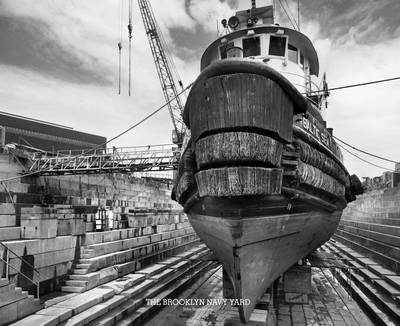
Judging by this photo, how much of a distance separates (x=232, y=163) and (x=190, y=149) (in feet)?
5.91

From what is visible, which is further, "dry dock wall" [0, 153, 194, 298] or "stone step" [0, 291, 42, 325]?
"dry dock wall" [0, 153, 194, 298]

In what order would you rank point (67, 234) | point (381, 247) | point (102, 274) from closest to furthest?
point (67, 234), point (102, 274), point (381, 247)

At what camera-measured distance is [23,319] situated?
6363 millimetres

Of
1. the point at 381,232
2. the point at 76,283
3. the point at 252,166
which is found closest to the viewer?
the point at 252,166

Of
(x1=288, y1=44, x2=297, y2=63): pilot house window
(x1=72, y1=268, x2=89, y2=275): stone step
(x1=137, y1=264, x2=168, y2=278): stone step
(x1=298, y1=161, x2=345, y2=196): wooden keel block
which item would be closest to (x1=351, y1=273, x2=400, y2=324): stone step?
(x1=298, y1=161, x2=345, y2=196): wooden keel block

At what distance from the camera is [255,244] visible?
595cm

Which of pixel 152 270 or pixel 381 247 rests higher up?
pixel 381 247

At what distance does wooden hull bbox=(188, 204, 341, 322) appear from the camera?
574 centimetres

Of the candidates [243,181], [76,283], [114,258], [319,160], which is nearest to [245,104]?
[243,181]

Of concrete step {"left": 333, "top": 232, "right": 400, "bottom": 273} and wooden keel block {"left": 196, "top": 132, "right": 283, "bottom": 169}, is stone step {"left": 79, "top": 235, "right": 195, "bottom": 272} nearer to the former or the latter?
wooden keel block {"left": 196, "top": 132, "right": 283, "bottom": 169}

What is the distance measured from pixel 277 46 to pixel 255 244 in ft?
Answer: 21.3

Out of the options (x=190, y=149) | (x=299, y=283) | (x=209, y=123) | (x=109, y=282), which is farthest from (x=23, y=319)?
(x=299, y=283)

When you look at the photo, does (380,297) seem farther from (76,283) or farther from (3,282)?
(3,282)

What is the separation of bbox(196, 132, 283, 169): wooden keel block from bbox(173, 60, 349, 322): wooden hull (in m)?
0.02
